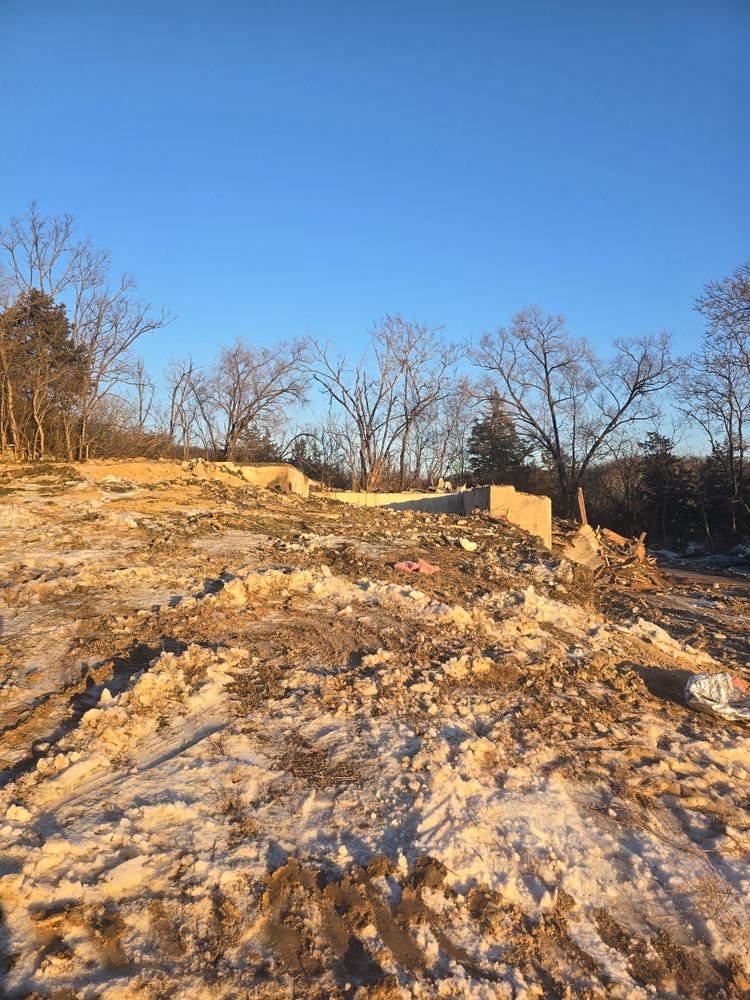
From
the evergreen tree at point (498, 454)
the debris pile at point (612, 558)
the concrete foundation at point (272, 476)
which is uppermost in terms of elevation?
the evergreen tree at point (498, 454)

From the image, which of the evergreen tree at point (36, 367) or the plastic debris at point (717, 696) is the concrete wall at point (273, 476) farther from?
the plastic debris at point (717, 696)

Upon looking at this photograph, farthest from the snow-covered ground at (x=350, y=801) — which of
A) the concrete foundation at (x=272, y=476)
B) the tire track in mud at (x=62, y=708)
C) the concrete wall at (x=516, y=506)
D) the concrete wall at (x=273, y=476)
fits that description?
the concrete wall at (x=273, y=476)

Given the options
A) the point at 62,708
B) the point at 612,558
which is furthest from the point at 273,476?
the point at 62,708

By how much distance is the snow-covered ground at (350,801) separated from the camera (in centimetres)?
262

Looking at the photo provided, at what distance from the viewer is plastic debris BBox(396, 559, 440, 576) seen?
8156mm

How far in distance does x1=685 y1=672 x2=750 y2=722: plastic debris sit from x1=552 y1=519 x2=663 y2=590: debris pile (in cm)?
534

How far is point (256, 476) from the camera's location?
62.6ft

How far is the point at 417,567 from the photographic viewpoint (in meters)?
8.29

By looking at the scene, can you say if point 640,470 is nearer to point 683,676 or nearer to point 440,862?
point 683,676

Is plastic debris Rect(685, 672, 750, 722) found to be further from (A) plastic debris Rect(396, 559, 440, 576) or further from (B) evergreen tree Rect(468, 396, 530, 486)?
(B) evergreen tree Rect(468, 396, 530, 486)

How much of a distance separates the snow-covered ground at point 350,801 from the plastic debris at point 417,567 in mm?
1431

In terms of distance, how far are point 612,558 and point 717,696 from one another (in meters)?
8.06

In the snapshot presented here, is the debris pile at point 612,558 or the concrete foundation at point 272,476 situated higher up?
the concrete foundation at point 272,476

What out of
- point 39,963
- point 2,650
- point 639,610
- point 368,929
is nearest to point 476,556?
point 639,610
